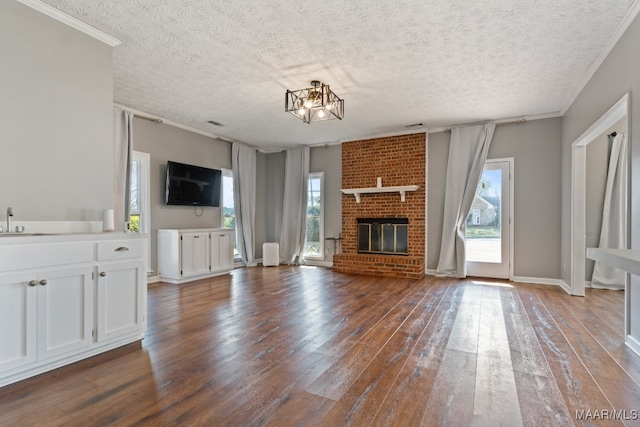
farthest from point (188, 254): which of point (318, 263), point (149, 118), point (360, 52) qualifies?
point (360, 52)

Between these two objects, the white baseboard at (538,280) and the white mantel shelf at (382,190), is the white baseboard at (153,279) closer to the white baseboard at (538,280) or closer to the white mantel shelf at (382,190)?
the white mantel shelf at (382,190)

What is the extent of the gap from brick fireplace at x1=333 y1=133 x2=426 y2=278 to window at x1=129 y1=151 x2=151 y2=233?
135 inches

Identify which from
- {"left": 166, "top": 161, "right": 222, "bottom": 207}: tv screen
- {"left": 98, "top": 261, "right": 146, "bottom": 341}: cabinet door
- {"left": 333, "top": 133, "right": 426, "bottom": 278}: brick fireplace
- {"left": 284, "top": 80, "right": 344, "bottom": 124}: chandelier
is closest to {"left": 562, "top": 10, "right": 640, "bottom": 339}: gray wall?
{"left": 333, "top": 133, "right": 426, "bottom": 278}: brick fireplace

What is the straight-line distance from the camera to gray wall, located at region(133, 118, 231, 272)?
16.7 feet

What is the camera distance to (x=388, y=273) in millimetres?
5684

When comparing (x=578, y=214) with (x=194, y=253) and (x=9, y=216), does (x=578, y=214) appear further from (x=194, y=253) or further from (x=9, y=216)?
(x=9, y=216)

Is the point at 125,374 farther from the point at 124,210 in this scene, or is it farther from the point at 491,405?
the point at 124,210

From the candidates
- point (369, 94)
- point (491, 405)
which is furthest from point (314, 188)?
point (491, 405)

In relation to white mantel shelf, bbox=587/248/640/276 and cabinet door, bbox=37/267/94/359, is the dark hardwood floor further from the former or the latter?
white mantel shelf, bbox=587/248/640/276

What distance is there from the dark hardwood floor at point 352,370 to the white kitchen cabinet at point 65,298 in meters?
0.13

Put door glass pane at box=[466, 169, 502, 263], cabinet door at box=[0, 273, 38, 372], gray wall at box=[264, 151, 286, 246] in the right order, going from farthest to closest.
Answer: gray wall at box=[264, 151, 286, 246]
door glass pane at box=[466, 169, 502, 263]
cabinet door at box=[0, 273, 38, 372]

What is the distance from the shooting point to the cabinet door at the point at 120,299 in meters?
2.39

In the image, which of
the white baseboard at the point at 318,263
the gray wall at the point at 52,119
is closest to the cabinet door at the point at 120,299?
the gray wall at the point at 52,119

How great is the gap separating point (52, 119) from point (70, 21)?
0.84 metres
